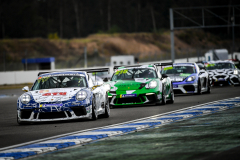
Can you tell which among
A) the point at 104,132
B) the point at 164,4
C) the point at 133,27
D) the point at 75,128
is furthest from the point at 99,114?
the point at 164,4

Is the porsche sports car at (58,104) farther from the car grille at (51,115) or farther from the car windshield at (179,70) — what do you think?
the car windshield at (179,70)

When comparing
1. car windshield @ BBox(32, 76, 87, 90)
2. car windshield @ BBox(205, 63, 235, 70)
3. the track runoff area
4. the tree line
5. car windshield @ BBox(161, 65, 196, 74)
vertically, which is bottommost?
the track runoff area

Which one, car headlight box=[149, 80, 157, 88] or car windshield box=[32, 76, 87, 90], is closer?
car windshield box=[32, 76, 87, 90]

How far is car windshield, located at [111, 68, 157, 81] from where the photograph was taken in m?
16.6

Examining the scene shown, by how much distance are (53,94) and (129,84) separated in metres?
4.26

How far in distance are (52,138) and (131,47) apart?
87702 mm

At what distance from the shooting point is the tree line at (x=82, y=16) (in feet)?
327

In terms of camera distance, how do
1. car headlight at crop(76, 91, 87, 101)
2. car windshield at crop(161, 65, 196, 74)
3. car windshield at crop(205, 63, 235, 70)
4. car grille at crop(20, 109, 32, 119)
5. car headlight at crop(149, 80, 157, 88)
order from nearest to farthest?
car grille at crop(20, 109, 32, 119), car headlight at crop(76, 91, 87, 101), car headlight at crop(149, 80, 157, 88), car windshield at crop(161, 65, 196, 74), car windshield at crop(205, 63, 235, 70)

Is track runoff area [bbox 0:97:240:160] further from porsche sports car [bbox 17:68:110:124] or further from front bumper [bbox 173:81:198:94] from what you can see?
front bumper [bbox 173:81:198:94]

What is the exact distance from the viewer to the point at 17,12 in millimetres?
99438

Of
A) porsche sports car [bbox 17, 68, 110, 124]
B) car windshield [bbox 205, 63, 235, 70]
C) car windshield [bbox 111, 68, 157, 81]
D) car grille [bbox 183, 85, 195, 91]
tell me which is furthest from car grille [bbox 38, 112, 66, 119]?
car windshield [bbox 205, 63, 235, 70]

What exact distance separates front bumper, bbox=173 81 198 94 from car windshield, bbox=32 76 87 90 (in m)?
8.69

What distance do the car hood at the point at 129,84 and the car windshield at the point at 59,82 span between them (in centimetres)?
297

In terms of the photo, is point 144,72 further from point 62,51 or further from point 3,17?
point 3,17
